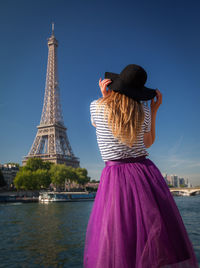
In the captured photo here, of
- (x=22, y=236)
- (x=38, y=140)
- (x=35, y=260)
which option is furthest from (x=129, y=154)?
(x=38, y=140)

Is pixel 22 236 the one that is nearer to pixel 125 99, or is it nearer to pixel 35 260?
pixel 35 260

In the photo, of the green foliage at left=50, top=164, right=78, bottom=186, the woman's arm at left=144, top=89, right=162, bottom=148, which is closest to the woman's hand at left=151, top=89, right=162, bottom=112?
the woman's arm at left=144, top=89, right=162, bottom=148

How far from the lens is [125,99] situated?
1955 millimetres

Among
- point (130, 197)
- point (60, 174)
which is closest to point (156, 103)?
point (130, 197)

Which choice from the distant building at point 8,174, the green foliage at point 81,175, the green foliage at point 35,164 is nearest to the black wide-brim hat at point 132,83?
the green foliage at point 35,164

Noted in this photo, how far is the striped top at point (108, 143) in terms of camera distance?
1915 millimetres

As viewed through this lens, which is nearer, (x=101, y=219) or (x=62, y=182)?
(x=101, y=219)

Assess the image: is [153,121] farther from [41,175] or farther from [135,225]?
[41,175]

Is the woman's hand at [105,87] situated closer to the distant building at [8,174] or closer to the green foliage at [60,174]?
the green foliage at [60,174]

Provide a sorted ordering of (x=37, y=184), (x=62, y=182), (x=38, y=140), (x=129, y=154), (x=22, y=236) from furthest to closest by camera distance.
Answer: (x=38, y=140)
(x=62, y=182)
(x=37, y=184)
(x=22, y=236)
(x=129, y=154)

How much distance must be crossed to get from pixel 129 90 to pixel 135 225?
906 mm

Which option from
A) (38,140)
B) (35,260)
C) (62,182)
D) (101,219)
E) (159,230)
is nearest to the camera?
(159,230)

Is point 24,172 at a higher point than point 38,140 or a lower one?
lower

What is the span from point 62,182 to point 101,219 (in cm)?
6388
